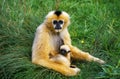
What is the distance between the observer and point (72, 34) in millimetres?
9891

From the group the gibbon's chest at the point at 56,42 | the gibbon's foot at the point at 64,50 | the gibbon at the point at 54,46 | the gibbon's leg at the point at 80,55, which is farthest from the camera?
the gibbon's leg at the point at 80,55

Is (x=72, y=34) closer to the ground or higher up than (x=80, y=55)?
higher up

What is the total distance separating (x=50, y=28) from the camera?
27.3 ft

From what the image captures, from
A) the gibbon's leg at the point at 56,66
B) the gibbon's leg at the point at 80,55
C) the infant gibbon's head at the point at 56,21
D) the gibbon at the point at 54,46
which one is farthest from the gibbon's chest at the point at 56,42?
the gibbon's leg at the point at 56,66

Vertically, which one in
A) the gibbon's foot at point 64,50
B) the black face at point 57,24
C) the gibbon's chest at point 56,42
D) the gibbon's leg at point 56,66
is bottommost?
the gibbon's leg at point 56,66

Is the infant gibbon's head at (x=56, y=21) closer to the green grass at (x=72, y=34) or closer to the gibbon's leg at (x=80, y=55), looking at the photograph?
the gibbon's leg at (x=80, y=55)

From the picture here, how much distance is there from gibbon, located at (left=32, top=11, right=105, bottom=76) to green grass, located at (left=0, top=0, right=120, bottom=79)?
0.13m

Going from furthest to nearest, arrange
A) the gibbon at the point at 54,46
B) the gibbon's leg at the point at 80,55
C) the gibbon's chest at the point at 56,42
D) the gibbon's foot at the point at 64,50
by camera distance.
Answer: the gibbon's leg at the point at 80,55, the gibbon's chest at the point at 56,42, the gibbon's foot at the point at 64,50, the gibbon at the point at 54,46

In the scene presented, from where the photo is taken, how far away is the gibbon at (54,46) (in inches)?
316

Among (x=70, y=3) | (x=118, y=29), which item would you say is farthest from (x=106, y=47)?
(x=70, y=3)

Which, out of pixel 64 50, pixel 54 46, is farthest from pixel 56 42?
pixel 64 50

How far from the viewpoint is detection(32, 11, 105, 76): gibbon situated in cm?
804

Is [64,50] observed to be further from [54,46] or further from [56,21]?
[56,21]

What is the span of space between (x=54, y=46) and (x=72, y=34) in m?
1.57
